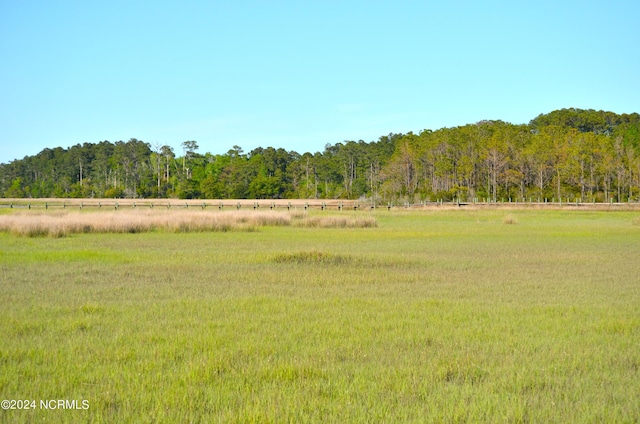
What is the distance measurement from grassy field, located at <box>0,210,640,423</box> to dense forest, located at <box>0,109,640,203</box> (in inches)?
2531

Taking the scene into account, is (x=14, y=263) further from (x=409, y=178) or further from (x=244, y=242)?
(x=409, y=178)

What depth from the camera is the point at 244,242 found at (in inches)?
983

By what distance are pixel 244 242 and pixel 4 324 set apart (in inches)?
648

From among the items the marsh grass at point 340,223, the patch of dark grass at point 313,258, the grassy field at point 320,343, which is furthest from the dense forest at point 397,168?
the grassy field at point 320,343

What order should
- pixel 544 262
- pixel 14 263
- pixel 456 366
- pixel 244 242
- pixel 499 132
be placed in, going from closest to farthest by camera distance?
pixel 456 366, pixel 14 263, pixel 544 262, pixel 244 242, pixel 499 132

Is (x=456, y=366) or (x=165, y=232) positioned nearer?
(x=456, y=366)

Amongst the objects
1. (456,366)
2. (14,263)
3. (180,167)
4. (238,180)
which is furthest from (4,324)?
(180,167)

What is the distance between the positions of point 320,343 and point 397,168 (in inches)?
3627

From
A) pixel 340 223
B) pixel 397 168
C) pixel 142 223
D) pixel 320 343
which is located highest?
pixel 397 168

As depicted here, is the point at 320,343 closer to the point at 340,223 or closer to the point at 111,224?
the point at 111,224

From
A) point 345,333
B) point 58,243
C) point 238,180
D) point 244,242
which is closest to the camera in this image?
point 345,333

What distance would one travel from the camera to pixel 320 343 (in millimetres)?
7672

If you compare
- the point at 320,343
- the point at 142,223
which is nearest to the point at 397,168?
the point at 142,223

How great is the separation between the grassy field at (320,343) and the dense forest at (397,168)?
64.3 m
